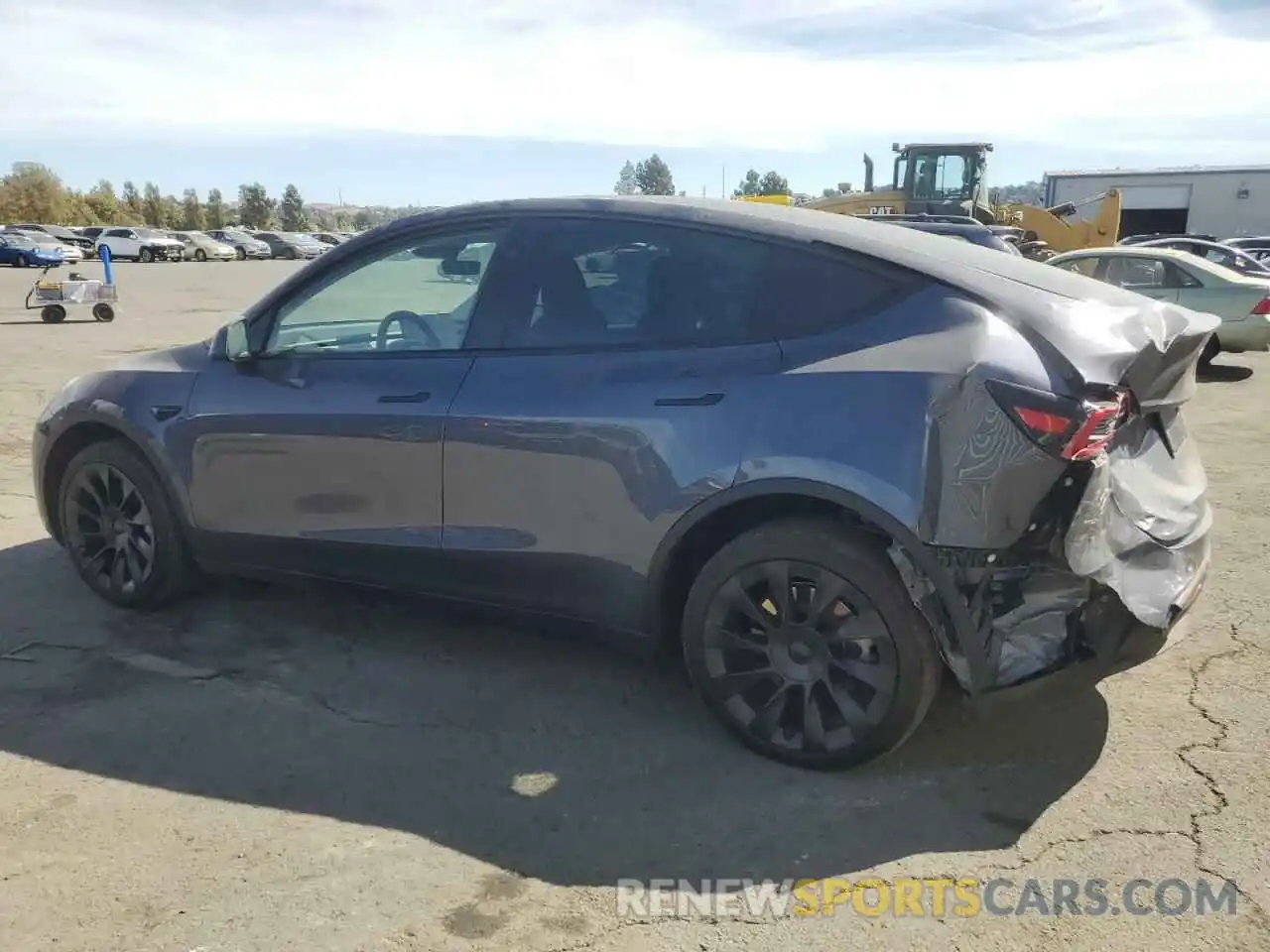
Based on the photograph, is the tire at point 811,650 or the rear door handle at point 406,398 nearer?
the tire at point 811,650

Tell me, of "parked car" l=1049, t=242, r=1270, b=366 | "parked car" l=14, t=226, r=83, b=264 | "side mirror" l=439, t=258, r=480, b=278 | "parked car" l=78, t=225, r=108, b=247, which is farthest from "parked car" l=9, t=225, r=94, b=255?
"side mirror" l=439, t=258, r=480, b=278

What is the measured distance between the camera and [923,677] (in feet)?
10.2

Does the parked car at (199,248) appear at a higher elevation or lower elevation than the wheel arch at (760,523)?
lower

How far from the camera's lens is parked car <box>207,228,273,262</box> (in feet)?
185

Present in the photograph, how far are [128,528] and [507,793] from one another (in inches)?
93.1

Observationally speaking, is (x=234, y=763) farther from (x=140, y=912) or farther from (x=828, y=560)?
(x=828, y=560)

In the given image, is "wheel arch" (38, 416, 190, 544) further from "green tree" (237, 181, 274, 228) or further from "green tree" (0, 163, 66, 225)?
"green tree" (237, 181, 274, 228)

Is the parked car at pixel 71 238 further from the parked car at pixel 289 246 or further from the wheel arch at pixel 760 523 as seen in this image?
the wheel arch at pixel 760 523

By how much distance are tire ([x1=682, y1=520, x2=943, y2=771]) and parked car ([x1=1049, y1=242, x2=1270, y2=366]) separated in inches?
392

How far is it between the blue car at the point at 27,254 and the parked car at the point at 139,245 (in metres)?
5.81

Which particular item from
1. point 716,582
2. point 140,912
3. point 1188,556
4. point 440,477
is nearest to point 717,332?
point 716,582

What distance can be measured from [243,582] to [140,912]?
2482 mm

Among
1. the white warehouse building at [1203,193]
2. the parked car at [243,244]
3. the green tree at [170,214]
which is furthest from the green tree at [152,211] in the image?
the white warehouse building at [1203,193]

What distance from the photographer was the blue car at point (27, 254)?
42.3m
